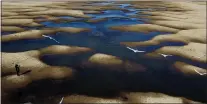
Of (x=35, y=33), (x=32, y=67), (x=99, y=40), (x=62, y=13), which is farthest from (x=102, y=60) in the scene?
(x=62, y=13)

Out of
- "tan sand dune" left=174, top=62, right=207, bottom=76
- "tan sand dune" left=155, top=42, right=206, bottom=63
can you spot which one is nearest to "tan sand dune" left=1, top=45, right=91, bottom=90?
"tan sand dune" left=155, top=42, right=206, bottom=63

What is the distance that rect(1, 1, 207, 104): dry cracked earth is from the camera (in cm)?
1577

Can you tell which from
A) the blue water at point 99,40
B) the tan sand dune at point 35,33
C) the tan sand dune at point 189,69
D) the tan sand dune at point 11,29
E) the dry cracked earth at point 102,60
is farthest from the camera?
the tan sand dune at point 11,29

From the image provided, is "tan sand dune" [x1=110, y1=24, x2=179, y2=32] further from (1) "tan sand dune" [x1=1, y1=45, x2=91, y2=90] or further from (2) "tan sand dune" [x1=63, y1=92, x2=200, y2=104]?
(2) "tan sand dune" [x1=63, y1=92, x2=200, y2=104]

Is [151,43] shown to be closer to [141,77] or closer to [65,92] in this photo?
[141,77]

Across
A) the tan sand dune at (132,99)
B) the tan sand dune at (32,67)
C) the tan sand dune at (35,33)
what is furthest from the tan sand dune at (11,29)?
the tan sand dune at (132,99)

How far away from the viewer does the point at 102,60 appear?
20547 millimetres

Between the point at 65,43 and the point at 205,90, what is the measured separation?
12872mm

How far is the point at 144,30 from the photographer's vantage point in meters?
29.6

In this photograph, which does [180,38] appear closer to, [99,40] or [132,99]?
[99,40]

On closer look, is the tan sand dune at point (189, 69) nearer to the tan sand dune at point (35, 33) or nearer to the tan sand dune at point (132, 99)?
the tan sand dune at point (132, 99)

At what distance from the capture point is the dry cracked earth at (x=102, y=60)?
51.7 feet

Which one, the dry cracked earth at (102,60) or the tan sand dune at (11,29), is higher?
the tan sand dune at (11,29)

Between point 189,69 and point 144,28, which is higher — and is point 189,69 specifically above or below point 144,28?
below
